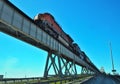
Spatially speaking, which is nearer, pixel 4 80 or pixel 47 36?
pixel 4 80

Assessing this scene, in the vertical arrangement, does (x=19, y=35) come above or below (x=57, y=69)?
above

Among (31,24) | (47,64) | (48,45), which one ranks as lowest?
(47,64)

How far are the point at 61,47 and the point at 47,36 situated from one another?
787cm

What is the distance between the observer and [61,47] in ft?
105

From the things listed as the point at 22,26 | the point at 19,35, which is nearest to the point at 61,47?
the point at 19,35

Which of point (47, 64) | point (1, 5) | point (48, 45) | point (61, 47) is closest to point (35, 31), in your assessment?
point (48, 45)

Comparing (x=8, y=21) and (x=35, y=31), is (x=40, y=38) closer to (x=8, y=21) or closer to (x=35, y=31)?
(x=35, y=31)

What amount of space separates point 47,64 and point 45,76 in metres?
2.29

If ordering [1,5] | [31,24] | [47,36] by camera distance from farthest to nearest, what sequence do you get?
[47,36] → [31,24] → [1,5]

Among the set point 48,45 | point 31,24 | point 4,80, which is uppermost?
point 31,24

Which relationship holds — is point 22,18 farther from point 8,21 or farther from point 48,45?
point 48,45

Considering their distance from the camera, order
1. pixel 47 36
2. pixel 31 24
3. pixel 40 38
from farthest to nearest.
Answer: pixel 47 36, pixel 40 38, pixel 31 24

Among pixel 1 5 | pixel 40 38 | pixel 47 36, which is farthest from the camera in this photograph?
pixel 47 36

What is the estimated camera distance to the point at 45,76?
1103 inches
